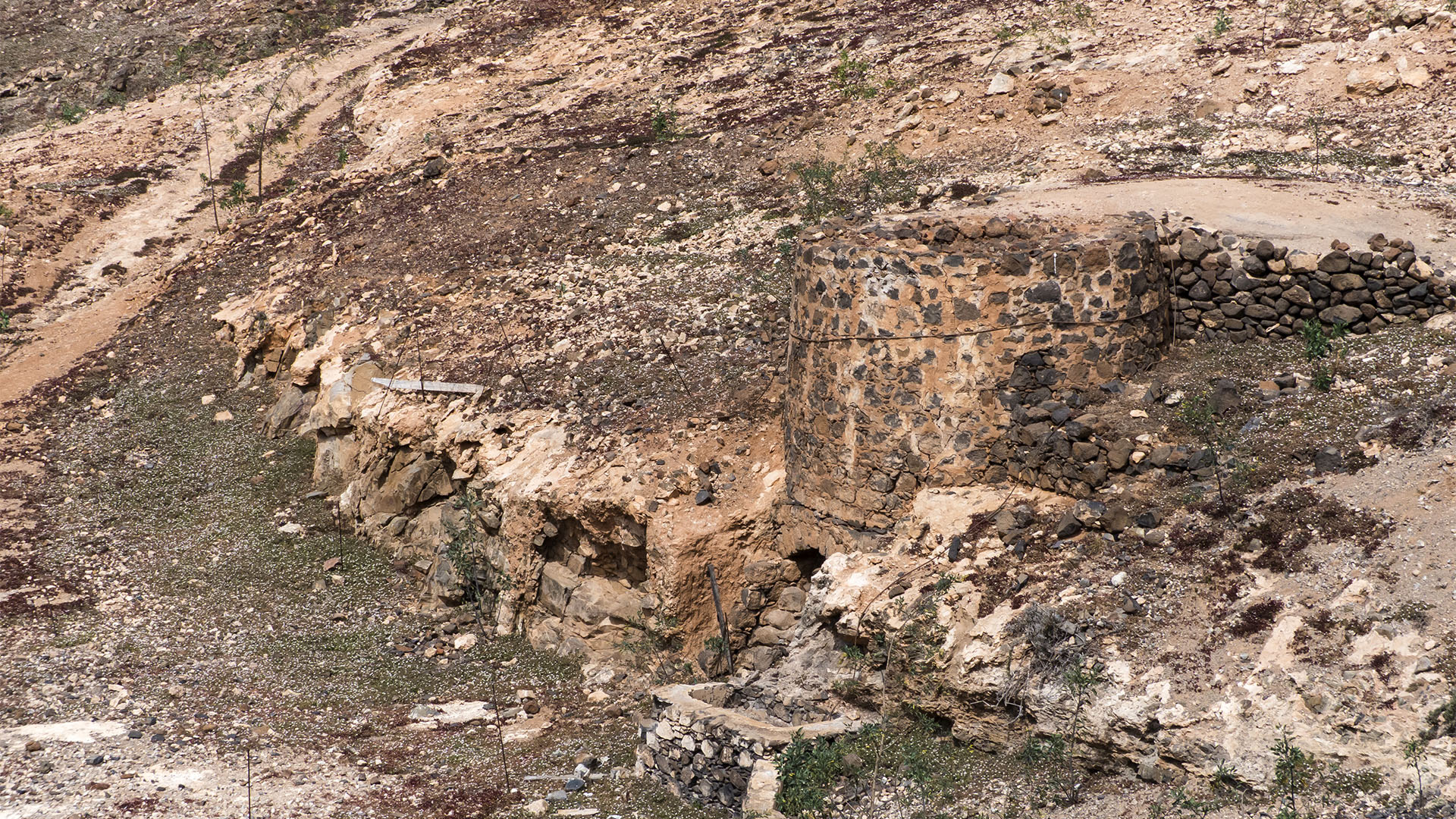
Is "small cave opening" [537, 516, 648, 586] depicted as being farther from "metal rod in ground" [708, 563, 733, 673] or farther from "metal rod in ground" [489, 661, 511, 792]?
"metal rod in ground" [489, 661, 511, 792]

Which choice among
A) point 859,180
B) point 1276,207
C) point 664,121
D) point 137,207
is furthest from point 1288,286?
point 137,207

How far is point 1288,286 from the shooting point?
9.88 metres

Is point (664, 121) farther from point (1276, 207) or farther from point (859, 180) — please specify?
point (1276, 207)

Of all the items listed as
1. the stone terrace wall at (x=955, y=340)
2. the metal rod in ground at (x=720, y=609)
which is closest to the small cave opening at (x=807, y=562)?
the metal rod in ground at (x=720, y=609)

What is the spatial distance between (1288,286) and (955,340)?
2.87 meters

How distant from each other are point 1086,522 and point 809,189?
7334 millimetres

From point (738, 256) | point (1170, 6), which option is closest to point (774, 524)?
point (738, 256)

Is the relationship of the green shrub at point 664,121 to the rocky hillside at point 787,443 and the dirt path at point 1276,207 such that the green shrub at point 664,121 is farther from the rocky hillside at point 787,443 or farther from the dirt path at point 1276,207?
the dirt path at point 1276,207

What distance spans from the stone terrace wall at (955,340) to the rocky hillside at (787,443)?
40 mm

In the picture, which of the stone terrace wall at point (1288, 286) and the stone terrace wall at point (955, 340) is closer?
the stone terrace wall at point (955, 340)

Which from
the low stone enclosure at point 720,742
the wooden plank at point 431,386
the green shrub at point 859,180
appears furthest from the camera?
the green shrub at point 859,180

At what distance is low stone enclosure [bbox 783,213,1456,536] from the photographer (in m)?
9.48

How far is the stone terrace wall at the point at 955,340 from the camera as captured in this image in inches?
373

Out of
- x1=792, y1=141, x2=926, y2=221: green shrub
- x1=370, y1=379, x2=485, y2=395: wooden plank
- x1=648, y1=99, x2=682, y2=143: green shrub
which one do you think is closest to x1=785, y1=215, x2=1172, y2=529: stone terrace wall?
x1=792, y1=141, x2=926, y2=221: green shrub
